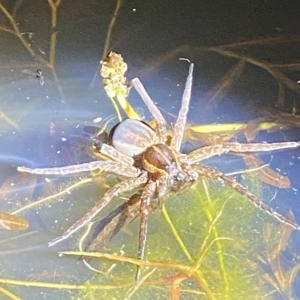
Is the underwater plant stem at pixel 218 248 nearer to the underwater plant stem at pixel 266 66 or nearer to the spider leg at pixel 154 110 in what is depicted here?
the spider leg at pixel 154 110

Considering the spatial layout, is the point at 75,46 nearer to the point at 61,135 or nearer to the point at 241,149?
the point at 61,135

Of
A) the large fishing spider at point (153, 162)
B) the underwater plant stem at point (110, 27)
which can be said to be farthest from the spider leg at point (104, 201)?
the underwater plant stem at point (110, 27)

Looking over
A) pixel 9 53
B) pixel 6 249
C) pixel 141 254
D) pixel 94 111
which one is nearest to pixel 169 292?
pixel 141 254

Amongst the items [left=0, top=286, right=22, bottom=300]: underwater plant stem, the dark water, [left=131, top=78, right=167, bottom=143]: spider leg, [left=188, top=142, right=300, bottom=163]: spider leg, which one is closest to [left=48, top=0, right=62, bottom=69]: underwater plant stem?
the dark water

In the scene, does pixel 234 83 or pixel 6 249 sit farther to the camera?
pixel 234 83

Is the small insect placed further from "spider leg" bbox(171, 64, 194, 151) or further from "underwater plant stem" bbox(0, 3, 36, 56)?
"spider leg" bbox(171, 64, 194, 151)

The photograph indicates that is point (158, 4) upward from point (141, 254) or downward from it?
upward
